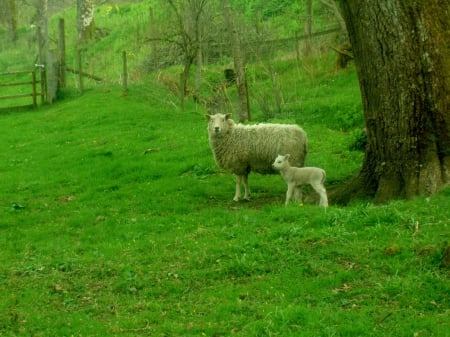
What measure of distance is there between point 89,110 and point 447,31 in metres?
15.7

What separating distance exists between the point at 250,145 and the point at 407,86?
3245 millimetres

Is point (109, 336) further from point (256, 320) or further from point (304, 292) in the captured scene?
point (304, 292)

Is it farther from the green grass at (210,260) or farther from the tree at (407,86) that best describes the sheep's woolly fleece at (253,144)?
the tree at (407,86)

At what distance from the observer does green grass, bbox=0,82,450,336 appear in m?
7.22

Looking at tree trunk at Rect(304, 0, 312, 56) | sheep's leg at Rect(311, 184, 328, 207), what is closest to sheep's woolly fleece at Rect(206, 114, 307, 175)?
sheep's leg at Rect(311, 184, 328, 207)

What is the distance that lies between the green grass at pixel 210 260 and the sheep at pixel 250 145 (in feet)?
1.82

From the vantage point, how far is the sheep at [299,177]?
11266 millimetres

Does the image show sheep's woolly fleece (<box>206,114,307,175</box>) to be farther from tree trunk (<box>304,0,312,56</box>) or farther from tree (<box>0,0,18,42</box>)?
tree (<box>0,0,18,42</box>)

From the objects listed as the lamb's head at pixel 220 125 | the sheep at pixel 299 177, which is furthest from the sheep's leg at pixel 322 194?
the lamb's head at pixel 220 125

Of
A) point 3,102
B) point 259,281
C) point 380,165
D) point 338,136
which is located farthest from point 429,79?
Answer: point 3,102

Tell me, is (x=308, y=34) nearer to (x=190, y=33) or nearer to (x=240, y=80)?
(x=190, y=33)

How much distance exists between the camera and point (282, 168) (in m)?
11.8

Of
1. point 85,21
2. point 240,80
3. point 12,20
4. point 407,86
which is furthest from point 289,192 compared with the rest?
point 12,20

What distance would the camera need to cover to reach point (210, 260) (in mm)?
8945
